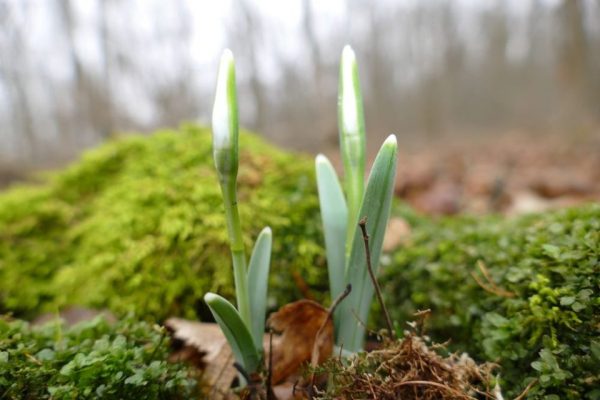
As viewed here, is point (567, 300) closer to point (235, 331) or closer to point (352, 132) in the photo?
point (352, 132)

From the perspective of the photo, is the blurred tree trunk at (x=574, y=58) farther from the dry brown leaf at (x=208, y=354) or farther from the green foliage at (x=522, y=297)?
the dry brown leaf at (x=208, y=354)

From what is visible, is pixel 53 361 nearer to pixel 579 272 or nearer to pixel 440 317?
pixel 440 317

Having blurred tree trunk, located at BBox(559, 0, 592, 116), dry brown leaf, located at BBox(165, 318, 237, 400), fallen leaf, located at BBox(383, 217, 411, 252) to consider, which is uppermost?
blurred tree trunk, located at BBox(559, 0, 592, 116)

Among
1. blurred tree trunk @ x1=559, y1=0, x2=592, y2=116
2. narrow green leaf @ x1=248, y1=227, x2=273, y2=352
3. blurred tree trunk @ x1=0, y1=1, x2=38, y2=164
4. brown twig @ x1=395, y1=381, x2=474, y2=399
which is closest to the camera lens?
brown twig @ x1=395, y1=381, x2=474, y2=399

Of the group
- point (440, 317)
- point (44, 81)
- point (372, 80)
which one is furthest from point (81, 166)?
point (372, 80)

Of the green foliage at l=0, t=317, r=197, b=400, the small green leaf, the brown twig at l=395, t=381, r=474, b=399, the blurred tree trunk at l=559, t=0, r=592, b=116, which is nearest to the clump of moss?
the brown twig at l=395, t=381, r=474, b=399

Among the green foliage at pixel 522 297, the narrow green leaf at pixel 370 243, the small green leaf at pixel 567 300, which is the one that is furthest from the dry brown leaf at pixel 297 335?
the small green leaf at pixel 567 300

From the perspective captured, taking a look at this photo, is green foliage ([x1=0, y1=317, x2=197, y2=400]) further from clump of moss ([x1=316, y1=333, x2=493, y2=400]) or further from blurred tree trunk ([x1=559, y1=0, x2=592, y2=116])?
blurred tree trunk ([x1=559, y1=0, x2=592, y2=116])
